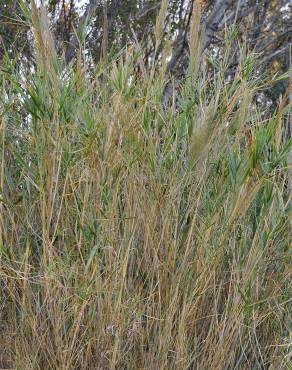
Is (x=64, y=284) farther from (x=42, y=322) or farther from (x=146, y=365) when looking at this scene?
(x=146, y=365)

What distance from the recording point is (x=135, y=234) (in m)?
2.53

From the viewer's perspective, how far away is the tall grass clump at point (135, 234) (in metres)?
2.37

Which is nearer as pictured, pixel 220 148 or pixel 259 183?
pixel 259 183

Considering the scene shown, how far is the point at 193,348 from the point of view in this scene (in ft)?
8.13

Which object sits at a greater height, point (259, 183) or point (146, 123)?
point (146, 123)

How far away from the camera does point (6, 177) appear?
2.60 meters

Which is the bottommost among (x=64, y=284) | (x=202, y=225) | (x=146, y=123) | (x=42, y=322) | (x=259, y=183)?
(x=42, y=322)

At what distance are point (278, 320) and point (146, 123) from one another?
2.90ft

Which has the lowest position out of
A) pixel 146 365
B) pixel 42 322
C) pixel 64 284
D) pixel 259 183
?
pixel 146 365

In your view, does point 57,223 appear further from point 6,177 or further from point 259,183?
point 259,183

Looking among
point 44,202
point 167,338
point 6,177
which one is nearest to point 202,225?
point 167,338

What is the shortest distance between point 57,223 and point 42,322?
14.4 inches

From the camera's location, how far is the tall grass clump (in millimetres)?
2373

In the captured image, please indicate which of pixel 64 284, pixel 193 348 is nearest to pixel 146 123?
pixel 64 284
